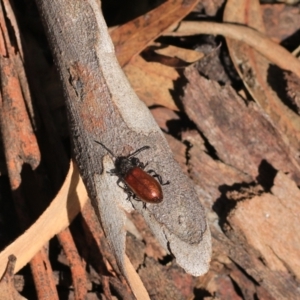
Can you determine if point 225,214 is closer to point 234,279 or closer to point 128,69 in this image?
point 234,279

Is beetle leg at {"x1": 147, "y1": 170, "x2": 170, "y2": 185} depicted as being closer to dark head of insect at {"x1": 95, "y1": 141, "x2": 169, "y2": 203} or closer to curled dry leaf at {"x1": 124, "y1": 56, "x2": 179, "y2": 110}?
dark head of insect at {"x1": 95, "y1": 141, "x2": 169, "y2": 203}

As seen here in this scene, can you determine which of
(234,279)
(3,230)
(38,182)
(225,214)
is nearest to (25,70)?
(38,182)

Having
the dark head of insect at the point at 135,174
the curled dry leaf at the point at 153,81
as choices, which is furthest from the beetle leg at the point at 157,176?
the curled dry leaf at the point at 153,81

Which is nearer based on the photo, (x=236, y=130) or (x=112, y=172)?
(x=112, y=172)

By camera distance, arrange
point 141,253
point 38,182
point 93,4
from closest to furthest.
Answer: point 93,4, point 38,182, point 141,253

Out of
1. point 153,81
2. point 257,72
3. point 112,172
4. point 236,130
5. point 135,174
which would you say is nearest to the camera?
point 112,172

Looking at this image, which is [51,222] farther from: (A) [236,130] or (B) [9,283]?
(A) [236,130]

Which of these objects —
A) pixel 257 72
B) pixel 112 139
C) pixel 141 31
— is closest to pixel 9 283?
pixel 112 139
